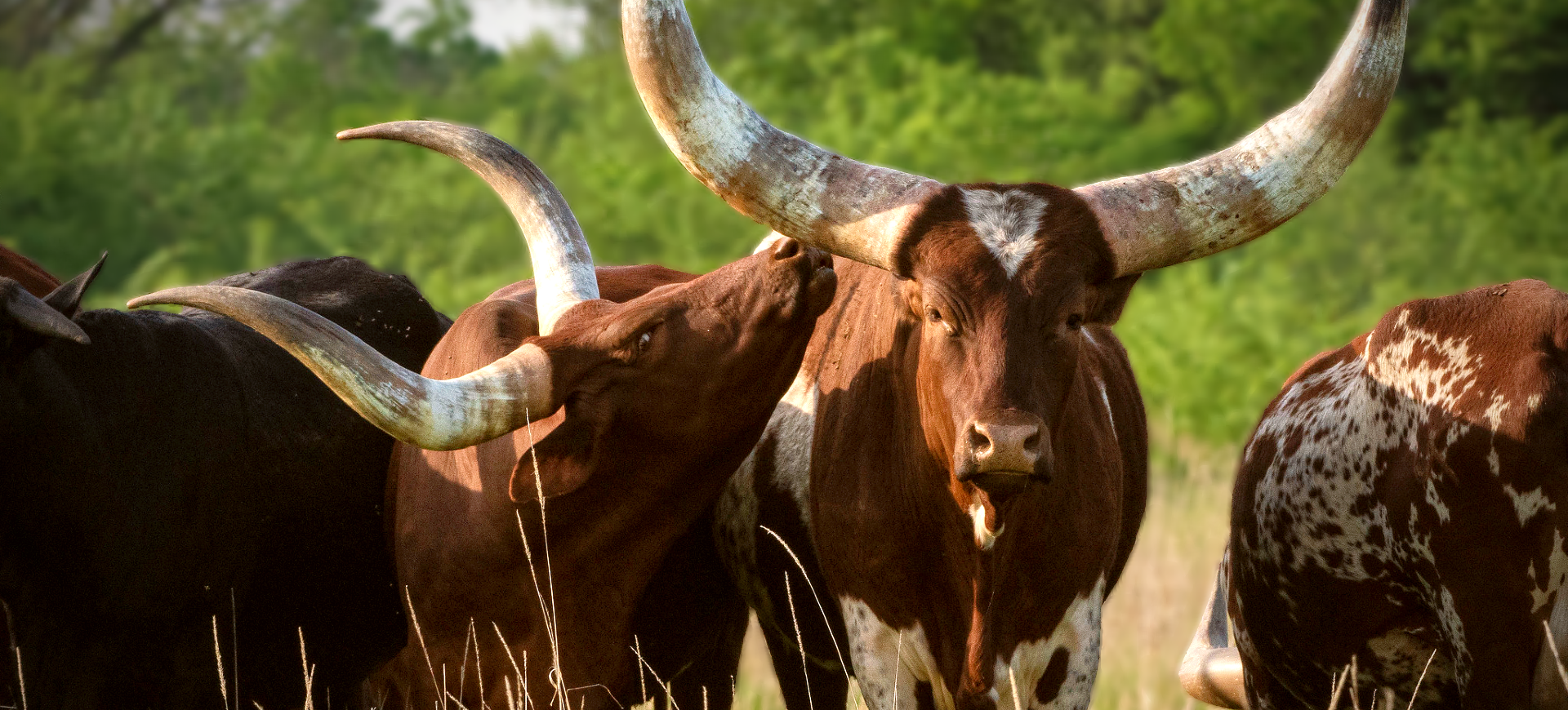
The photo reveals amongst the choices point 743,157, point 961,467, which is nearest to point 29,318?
point 743,157

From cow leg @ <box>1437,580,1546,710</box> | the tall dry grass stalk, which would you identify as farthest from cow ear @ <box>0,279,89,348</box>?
cow leg @ <box>1437,580,1546,710</box>

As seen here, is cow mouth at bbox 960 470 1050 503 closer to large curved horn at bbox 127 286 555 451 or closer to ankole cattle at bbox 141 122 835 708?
ankole cattle at bbox 141 122 835 708

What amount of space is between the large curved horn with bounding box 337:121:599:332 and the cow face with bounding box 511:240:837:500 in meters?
0.51

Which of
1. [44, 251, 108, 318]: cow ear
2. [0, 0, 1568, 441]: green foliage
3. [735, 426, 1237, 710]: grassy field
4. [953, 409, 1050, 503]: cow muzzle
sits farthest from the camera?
[0, 0, 1568, 441]: green foliage

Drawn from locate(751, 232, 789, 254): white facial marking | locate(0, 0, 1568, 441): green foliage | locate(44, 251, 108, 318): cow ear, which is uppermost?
locate(0, 0, 1568, 441): green foliage

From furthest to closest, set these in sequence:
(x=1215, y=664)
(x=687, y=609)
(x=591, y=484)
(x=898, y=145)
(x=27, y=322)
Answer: (x=898, y=145), (x=1215, y=664), (x=687, y=609), (x=591, y=484), (x=27, y=322)

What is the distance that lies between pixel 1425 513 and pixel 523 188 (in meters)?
2.35

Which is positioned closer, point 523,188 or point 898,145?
point 523,188

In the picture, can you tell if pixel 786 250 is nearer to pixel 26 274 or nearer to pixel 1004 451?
pixel 1004 451

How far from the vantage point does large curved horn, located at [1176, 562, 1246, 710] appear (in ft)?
15.3

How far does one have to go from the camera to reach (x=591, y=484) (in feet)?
12.3

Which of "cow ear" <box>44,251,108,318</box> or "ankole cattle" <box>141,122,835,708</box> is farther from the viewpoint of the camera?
"ankole cattle" <box>141,122,835,708</box>

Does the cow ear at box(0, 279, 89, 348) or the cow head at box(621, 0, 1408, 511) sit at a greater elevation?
the cow head at box(621, 0, 1408, 511)

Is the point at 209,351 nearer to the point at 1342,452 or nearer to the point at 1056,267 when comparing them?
the point at 1056,267
